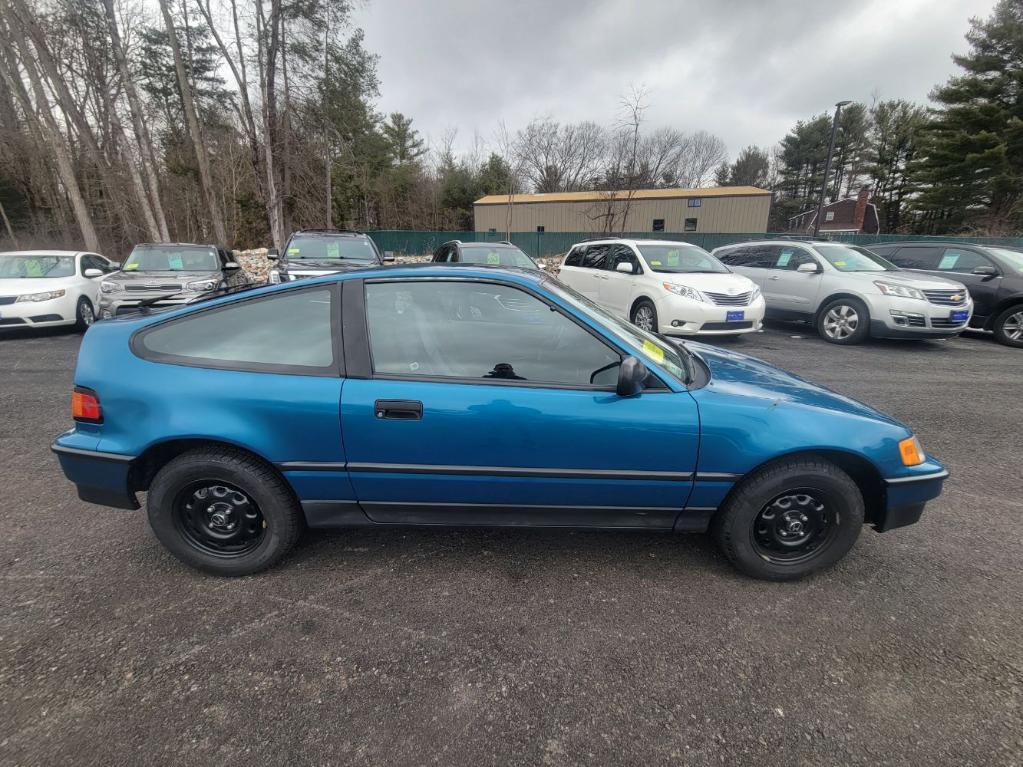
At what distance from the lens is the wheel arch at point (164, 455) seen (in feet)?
7.22

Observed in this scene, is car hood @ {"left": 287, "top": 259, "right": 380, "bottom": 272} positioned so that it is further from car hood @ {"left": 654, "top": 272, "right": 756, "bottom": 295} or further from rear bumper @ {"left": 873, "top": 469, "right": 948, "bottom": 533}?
rear bumper @ {"left": 873, "top": 469, "right": 948, "bottom": 533}

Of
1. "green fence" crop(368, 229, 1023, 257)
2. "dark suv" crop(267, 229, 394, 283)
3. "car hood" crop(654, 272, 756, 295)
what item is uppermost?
"green fence" crop(368, 229, 1023, 257)

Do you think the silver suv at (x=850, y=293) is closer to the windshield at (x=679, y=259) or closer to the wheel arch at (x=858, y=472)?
the windshield at (x=679, y=259)

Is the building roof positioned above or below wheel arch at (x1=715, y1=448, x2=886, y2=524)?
above

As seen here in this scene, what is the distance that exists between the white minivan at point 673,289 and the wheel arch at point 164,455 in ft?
16.0

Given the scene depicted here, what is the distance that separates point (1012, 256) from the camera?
8016 millimetres

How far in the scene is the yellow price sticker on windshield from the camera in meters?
2.34

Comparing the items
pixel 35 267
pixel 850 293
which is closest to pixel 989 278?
pixel 850 293

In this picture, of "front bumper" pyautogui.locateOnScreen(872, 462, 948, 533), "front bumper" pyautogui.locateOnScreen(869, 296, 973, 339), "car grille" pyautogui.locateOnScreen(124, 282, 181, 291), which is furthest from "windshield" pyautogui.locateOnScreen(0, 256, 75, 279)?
"front bumper" pyautogui.locateOnScreen(869, 296, 973, 339)

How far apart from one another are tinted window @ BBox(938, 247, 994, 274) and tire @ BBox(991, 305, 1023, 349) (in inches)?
34.5

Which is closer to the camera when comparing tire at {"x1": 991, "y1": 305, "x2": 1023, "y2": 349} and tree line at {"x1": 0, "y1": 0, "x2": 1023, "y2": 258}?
tire at {"x1": 991, "y1": 305, "x2": 1023, "y2": 349}

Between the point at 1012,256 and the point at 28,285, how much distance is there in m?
16.2

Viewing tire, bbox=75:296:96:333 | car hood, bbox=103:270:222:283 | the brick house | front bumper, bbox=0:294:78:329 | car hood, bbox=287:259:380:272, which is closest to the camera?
front bumper, bbox=0:294:78:329

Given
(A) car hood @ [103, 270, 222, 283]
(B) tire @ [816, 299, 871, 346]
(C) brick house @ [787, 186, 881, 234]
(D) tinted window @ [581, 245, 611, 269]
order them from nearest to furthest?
→ (A) car hood @ [103, 270, 222, 283] < (B) tire @ [816, 299, 871, 346] < (D) tinted window @ [581, 245, 611, 269] < (C) brick house @ [787, 186, 881, 234]
